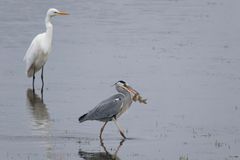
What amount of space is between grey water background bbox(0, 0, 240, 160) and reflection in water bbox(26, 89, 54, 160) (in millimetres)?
19

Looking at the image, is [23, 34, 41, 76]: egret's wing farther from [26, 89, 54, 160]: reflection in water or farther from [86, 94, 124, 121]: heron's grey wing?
[86, 94, 124, 121]: heron's grey wing

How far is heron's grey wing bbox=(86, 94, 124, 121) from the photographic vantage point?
41.5 ft

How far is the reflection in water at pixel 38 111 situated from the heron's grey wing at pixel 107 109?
1.08m

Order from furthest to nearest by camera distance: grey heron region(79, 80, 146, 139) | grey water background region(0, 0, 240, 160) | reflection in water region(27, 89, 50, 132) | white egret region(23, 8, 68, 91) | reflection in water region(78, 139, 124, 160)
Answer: white egret region(23, 8, 68, 91) < reflection in water region(27, 89, 50, 132) < grey heron region(79, 80, 146, 139) < grey water background region(0, 0, 240, 160) < reflection in water region(78, 139, 124, 160)

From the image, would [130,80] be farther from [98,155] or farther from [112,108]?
[98,155]

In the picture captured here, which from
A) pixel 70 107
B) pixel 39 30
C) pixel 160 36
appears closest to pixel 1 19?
pixel 39 30

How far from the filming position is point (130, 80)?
17.9 m

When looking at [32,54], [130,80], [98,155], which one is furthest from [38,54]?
[98,155]

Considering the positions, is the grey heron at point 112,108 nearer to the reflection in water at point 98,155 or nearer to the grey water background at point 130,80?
the grey water background at point 130,80

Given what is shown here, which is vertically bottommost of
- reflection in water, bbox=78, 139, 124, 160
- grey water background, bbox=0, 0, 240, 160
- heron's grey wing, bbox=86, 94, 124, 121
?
grey water background, bbox=0, 0, 240, 160

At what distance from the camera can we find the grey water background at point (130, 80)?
12.5 metres

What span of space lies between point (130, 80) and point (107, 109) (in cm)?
517

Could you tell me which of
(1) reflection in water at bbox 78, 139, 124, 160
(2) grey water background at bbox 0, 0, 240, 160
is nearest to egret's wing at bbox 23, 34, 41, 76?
(2) grey water background at bbox 0, 0, 240, 160

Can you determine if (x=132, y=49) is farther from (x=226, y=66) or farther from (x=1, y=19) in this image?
(x=1, y=19)
